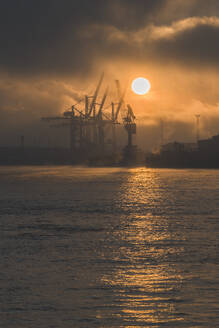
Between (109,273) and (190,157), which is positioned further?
(190,157)

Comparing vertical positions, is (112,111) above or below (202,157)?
above

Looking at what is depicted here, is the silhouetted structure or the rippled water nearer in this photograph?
the rippled water

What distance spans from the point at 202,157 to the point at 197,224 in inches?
3935

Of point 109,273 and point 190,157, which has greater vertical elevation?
point 190,157

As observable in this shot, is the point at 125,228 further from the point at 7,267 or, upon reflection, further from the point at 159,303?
the point at 159,303

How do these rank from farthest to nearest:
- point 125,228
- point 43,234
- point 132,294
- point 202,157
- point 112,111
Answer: point 112,111 < point 202,157 < point 125,228 < point 43,234 < point 132,294

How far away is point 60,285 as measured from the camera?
30.6 feet

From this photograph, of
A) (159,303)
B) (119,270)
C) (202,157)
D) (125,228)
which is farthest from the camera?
(202,157)

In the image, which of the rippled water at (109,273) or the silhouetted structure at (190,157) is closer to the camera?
the rippled water at (109,273)

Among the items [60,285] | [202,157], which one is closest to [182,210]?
[60,285]

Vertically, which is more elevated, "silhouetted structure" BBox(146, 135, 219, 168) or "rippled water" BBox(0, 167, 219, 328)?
"silhouetted structure" BBox(146, 135, 219, 168)

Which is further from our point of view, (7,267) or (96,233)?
(96,233)

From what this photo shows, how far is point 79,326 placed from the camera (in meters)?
6.98

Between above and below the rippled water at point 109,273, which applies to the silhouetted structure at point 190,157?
above
